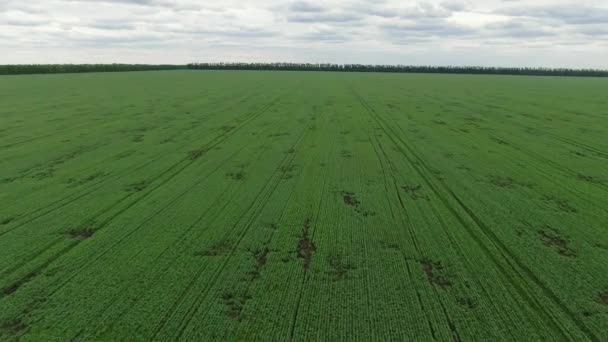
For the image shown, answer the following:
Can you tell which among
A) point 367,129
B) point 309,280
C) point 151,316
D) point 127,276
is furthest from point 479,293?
point 367,129

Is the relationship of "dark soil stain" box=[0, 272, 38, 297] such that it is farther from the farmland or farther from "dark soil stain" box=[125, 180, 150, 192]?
"dark soil stain" box=[125, 180, 150, 192]

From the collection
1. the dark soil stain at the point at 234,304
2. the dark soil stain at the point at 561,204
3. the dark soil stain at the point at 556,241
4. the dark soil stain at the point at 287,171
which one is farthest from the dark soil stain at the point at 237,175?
the dark soil stain at the point at 561,204

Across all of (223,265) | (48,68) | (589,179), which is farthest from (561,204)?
(48,68)

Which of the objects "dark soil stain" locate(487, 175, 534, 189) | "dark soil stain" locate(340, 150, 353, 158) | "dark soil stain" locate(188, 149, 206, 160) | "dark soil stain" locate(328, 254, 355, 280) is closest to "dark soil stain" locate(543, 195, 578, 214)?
"dark soil stain" locate(487, 175, 534, 189)

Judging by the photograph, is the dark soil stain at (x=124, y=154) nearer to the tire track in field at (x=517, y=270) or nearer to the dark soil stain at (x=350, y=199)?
the dark soil stain at (x=350, y=199)

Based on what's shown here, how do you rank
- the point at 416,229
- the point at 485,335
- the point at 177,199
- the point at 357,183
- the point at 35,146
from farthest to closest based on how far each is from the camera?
the point at 35,146, the point at 357,183, the point at 177,199, the point at 416,229, the point at 485,335

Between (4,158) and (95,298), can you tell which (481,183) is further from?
(4,158)
